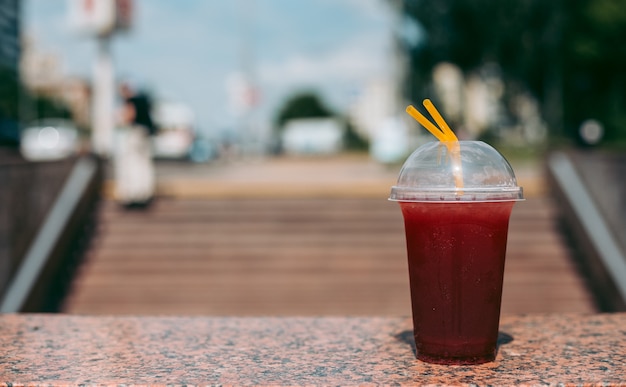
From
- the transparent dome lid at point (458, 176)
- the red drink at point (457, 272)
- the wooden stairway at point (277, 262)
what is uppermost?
the transparent dome lid at point (458, 176)

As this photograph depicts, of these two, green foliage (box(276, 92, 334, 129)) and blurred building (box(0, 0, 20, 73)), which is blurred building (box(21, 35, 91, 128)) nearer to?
green foliage (box(276, 92, 334, 129))

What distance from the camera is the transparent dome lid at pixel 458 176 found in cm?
338

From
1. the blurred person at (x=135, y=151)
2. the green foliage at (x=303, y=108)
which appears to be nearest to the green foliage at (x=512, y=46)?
the blurred person at (x=135, y=151)

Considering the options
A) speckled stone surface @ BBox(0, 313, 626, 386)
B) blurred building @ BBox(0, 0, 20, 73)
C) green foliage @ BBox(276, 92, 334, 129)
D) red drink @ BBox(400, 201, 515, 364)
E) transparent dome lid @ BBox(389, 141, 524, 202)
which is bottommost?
green foliage @ BBox(276, 92, 334, 129)

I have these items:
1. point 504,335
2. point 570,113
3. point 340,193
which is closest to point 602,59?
point 570,113

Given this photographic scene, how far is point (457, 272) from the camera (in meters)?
3.42

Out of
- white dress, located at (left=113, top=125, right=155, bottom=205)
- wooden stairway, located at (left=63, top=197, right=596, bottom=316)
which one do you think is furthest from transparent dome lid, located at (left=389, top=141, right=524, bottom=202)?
white dress, located at (left=113, top=125, right=155, bottom=205)

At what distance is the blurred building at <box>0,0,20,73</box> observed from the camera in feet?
28.4

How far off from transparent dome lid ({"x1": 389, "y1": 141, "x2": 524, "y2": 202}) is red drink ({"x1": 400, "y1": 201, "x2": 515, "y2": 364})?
4 centimetres

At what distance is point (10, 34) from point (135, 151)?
316 cm

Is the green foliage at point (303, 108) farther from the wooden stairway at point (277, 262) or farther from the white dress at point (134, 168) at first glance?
the wooden stairway at point (277, 262)

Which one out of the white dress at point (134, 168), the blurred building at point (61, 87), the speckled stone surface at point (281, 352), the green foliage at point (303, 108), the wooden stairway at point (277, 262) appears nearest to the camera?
the speckled stone surface at point (281, 352)

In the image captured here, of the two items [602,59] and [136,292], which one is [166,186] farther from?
[602,59]

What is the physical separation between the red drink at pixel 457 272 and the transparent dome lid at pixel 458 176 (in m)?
0.04
